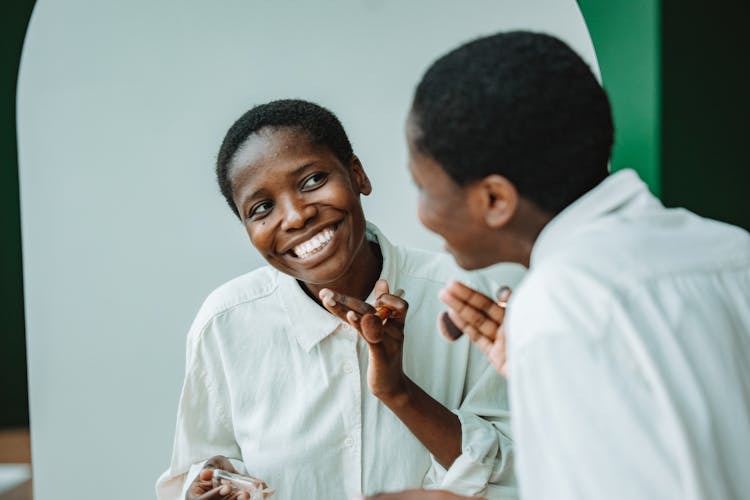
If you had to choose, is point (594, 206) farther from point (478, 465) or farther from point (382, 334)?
point (478, 465)

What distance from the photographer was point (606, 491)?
87 centimetres

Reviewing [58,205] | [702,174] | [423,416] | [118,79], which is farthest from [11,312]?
[702,174]

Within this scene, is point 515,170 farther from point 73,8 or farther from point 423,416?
point 73,8

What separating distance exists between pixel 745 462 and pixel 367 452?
3.07 ft

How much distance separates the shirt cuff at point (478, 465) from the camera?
1619mm

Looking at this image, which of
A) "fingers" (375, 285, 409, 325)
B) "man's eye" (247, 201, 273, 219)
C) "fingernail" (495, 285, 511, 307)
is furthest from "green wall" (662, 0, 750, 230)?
"man's eye" (247, 201, 273, 219)

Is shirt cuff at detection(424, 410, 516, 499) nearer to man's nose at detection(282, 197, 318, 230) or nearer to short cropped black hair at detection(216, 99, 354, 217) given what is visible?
man's nose at detection(282, 197, 318, 230)

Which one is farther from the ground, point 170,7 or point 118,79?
point 170,7

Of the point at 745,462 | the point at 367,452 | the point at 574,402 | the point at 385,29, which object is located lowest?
the point at 367,452

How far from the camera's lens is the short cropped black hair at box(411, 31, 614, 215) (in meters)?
1.08

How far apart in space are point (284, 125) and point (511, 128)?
0.77 metres

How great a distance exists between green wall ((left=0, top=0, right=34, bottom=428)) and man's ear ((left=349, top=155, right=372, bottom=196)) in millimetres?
1040

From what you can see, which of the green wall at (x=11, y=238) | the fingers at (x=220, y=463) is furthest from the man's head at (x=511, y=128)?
the green wall at (x=11, y=238)

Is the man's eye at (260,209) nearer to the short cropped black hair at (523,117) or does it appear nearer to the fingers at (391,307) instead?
the fingers at (391,307)
